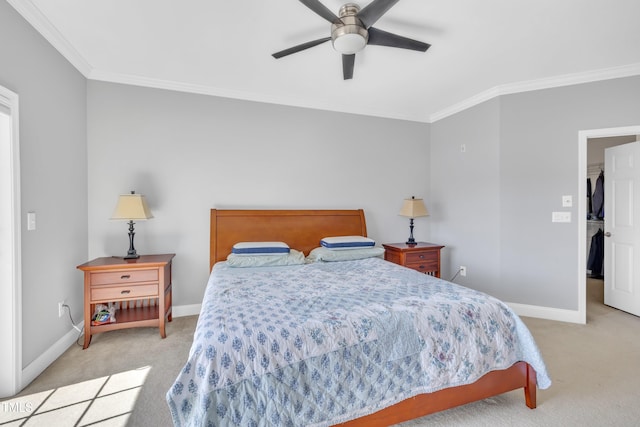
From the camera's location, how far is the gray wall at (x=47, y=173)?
2.03m

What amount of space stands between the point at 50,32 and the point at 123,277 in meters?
2.07

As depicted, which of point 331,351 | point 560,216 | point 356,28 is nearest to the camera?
point 331,351

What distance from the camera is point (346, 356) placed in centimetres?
142

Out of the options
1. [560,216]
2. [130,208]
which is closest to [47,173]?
[130,208]

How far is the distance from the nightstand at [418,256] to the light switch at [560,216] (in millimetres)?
1213

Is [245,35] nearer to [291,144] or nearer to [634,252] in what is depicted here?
[291,144]

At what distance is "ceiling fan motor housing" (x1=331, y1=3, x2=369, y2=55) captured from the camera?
1852 millimetres

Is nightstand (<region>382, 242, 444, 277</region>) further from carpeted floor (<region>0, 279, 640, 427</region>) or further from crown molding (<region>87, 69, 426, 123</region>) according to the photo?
crown molding (<region>87, 69, 426, 123</region>)

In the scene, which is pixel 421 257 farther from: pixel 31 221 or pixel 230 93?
pixel 31 221

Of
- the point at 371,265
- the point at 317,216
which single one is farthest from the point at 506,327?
the point at 317,216

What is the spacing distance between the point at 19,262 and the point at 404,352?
2.56 metres

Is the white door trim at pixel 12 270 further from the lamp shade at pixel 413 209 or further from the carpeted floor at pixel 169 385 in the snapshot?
the lamp shade at pixel 413 209

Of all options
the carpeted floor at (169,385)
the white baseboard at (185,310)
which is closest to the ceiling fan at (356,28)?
the carpeted floor at (169,385)

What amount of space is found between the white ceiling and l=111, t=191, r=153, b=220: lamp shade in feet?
4.25
